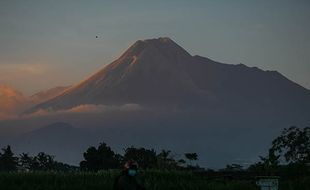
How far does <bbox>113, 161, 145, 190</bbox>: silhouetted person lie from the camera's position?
1370 cm

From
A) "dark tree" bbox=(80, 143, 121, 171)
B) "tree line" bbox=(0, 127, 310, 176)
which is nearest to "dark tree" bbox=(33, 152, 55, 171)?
"tree line" bbox=(0, 127, 310, 176)

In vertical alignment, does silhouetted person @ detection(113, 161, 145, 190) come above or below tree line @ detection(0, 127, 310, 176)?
below

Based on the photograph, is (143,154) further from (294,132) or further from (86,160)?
(294,132)

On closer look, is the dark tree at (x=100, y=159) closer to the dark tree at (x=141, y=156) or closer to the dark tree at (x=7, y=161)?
the dark tree at (x=141, y=156)

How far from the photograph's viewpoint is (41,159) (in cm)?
4469

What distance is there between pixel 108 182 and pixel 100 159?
45.9 ft

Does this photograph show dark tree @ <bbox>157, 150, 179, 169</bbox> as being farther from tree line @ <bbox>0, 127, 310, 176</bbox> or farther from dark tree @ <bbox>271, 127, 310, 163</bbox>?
dark tree @ <bbox>271, 127, 310, 163</bbox>

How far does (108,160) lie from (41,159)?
9635mm

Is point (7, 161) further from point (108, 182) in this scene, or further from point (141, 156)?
point (108, 182)

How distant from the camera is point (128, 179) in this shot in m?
13.8

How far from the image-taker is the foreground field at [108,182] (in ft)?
72.6

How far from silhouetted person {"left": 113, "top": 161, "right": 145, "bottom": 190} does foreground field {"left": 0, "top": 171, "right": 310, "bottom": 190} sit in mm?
8096

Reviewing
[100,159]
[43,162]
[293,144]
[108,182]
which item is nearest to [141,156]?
[100,159]

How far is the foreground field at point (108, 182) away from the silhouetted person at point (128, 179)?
8096 millimetres
